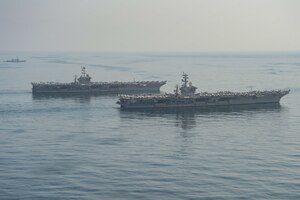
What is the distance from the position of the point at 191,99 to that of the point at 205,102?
3.86m

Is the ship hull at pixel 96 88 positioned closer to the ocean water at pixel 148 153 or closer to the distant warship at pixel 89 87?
the distant warship at pixel 89 87

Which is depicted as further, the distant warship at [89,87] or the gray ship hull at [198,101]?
the distant warship at [89,87]

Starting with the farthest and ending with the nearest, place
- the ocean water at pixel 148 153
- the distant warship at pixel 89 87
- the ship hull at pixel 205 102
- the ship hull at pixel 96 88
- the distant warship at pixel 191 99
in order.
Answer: the distant warship at pixel 89 87 < the ship hull at pixel 96 88 < the ship hull at pixel 205 102 < the distant warship at pixel 191 99 < the ocean water at pixel 148 153

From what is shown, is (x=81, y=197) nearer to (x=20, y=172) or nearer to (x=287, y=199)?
(x=20, y=172)

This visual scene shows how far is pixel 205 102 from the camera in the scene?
113 metres

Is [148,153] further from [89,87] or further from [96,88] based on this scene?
[96,88]

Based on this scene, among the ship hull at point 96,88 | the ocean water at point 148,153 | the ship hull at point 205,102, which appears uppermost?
the ship hull at point 96,88

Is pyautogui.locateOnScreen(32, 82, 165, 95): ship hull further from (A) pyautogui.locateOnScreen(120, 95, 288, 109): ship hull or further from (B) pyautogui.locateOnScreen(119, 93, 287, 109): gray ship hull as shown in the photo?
(A) pyautogui.locateOnScreen(120, 95, 288, 109): ship hull

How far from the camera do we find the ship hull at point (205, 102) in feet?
356

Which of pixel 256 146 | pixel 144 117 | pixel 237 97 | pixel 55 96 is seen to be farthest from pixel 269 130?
pixel 55 96

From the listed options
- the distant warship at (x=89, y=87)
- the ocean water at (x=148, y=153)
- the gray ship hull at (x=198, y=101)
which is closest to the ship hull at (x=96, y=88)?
the distant warship at (x=89, y=87)

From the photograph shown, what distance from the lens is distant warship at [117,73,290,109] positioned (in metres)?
108

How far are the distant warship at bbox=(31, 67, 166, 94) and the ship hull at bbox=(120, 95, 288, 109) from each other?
40.9m

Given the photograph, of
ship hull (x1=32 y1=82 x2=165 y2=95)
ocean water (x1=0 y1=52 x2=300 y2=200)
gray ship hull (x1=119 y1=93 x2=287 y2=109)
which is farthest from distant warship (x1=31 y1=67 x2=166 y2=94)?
gray ship hull (x1=119 y1=93 x2=287 y2=109)
